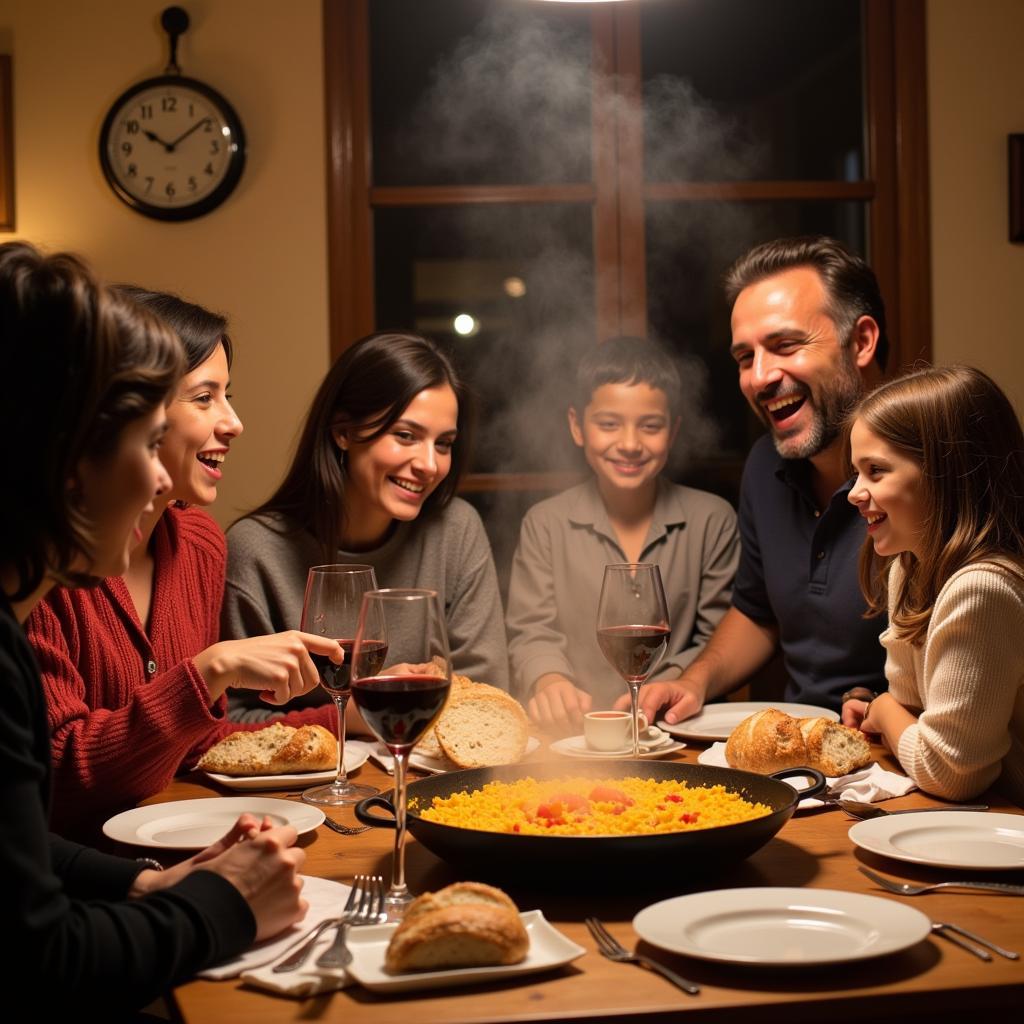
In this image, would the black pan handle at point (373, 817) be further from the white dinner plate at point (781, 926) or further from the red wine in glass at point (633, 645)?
the red wine in glass at point (633, 645)

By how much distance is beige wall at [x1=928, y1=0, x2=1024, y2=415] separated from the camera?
150 inches

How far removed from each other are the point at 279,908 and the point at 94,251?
9.83 ft

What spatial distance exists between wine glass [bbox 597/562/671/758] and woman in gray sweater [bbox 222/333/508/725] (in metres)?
0.99

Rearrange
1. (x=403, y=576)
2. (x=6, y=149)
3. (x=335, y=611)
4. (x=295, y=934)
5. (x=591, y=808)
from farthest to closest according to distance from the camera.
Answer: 1. (x=6, y=149)
2. (x=403, y=576)
3. (x=335, y=611)
4. (x=591, y=808)
5. (x=295, y=934)

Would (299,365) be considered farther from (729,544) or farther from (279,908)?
(279,908)

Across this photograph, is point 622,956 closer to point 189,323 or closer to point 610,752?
point 610,752

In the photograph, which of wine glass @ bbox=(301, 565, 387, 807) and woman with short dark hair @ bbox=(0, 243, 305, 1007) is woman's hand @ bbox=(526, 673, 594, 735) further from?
woman with short dark hair @ bbox=(0, 243, 305, 1007)

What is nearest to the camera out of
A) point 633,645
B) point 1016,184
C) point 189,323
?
point 633,645

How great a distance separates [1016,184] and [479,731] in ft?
9.76

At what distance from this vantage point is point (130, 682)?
1.82 metres

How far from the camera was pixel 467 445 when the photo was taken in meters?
2.84

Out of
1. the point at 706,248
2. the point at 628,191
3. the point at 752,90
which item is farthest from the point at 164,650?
the point at 752,90

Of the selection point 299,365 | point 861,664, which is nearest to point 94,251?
point 299,365

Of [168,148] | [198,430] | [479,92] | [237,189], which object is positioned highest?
[479,92]
